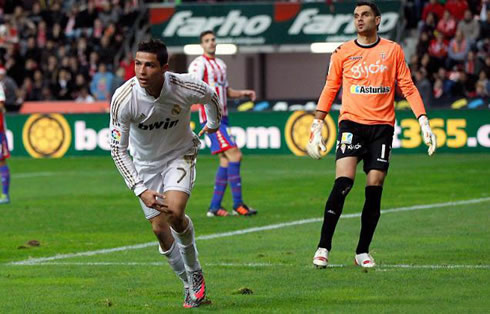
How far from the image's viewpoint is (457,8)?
33.8 m

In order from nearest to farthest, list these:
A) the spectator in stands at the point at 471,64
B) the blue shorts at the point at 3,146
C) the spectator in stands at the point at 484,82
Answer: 1. the blue shorts at the point at 3,146
2. the spectator in stands at the point at 484,82
3. the spectator in stands at the point at 471,64

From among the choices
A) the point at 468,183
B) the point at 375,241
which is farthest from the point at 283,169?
the point at 375,241

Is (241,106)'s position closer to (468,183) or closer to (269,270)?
(468,183)

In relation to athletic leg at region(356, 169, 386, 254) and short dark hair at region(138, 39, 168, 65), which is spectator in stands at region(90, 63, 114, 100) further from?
short dark hair at region(138, 39, 168, 65)

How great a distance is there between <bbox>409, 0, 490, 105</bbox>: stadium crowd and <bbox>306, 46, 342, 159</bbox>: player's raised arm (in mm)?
18344

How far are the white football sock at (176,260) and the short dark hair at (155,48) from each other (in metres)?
1.44

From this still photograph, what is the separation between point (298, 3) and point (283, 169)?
40.5ft

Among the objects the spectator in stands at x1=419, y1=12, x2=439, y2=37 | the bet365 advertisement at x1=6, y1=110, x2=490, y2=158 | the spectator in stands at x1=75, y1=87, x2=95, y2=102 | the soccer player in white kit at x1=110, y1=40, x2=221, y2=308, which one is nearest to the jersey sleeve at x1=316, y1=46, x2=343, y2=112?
the soccer player in white kit at x1=110, y1=40, x2=221, y2=308

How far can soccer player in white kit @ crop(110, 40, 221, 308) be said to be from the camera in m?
8.94

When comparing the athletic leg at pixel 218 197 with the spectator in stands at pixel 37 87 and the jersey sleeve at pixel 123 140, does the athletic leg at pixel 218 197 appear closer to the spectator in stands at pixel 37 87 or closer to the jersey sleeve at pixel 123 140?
the jersey sleeve at pixel 123 140

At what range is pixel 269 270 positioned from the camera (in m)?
11.2

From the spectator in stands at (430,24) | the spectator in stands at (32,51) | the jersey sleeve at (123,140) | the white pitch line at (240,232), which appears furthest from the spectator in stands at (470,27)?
the jersey sleeve at (123,140)

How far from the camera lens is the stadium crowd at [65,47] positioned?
116 ft

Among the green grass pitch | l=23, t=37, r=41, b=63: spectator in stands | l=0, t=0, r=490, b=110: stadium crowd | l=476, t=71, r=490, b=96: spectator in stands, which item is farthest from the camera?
l=23, t=37, r=41, b=63: spectator in stands
